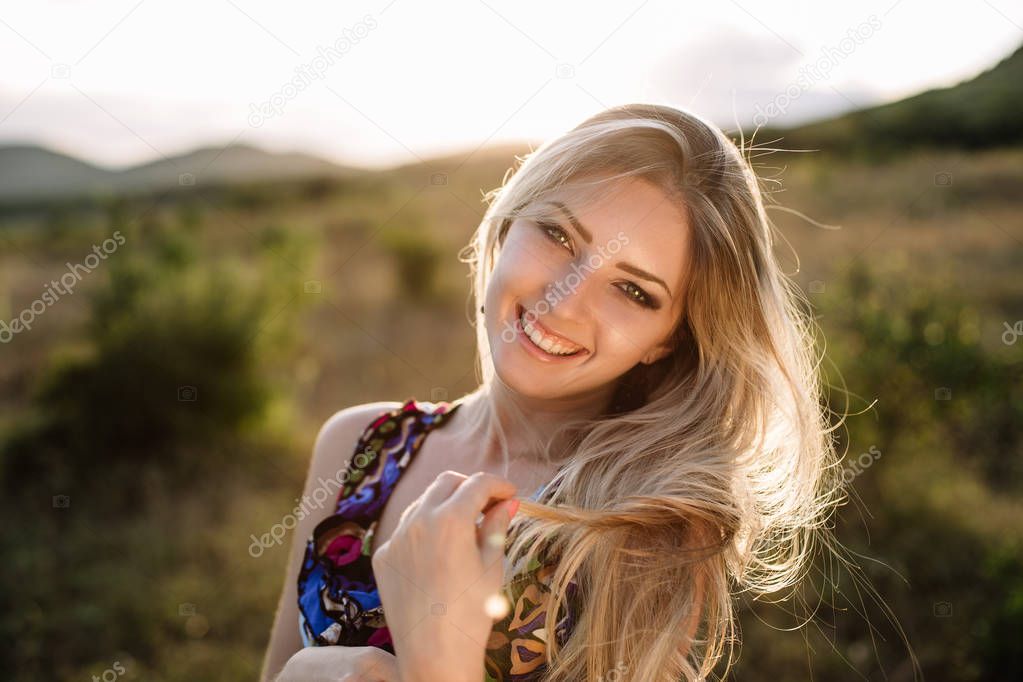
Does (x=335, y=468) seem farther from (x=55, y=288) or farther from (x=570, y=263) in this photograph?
(x=55, y=288)

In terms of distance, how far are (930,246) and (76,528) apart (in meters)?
11.1

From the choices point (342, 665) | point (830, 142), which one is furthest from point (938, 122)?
point (342, 665)

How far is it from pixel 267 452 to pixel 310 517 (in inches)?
186

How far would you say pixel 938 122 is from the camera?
15922 mm

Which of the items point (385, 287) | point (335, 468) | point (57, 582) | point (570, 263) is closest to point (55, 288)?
point (385, 287)

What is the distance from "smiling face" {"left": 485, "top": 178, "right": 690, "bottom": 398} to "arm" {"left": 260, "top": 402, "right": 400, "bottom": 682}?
2.08 ft

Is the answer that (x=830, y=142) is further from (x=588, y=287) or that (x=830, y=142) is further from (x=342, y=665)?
(x=342, y=665)

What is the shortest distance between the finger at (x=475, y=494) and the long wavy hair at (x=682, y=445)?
26 cm

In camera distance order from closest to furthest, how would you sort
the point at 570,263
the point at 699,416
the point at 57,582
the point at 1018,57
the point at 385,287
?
the point at 570,263 → the point at 699,416 → the point at 57,582 → the point at 1018,57 → the point at 385,287


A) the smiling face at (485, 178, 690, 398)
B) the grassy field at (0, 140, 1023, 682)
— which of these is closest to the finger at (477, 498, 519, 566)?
the smiling face at (485, 178, 690, 398)

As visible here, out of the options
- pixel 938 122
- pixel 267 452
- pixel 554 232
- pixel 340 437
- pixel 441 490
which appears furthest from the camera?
pixel 938 122

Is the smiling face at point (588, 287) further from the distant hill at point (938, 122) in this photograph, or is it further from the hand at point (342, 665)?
the distant hill at point (938, 122)

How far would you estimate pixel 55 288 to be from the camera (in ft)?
32.3

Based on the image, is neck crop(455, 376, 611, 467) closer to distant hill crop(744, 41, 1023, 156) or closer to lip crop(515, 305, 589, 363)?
lip crop(515, 305, 589, 363)
